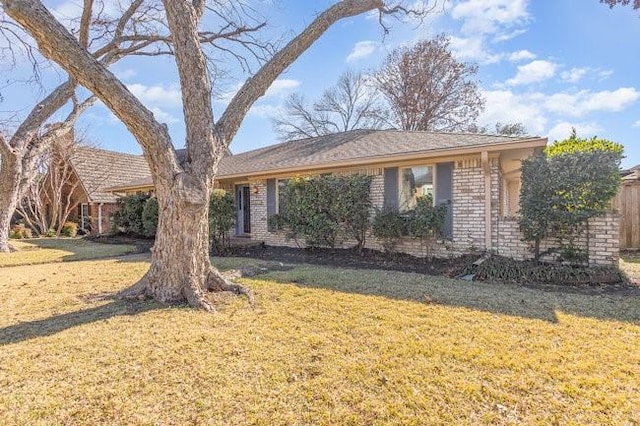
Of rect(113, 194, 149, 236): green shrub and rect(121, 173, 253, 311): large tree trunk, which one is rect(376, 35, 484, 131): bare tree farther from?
rect(121, 173, 253, 311): large tree trunk

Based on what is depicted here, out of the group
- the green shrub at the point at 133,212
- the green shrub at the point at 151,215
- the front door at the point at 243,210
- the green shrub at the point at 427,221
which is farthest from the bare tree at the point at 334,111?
the green shrub at the point at 427,221

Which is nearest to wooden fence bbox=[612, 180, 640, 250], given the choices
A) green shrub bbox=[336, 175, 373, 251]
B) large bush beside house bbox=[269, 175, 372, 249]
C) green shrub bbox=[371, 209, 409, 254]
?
green shrub bbox=[371, 209, 409, 254]

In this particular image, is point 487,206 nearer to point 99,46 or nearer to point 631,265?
point 631,265

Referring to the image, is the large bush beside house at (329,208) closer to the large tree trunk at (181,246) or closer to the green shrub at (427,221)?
the green shrub at (427,221)

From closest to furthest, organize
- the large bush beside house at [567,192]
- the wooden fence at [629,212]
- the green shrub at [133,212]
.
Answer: the large bush beside house at [567,192]
the wooden fence at [629,212]
the green shrub at [133,212]

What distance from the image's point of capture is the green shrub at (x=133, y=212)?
15252mm

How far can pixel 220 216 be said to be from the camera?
35.3 ft

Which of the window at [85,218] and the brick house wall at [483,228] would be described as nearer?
the brick house wall at [483,228]

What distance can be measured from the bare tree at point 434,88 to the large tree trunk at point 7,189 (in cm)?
2005

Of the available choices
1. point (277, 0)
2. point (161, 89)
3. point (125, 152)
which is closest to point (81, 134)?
point (125, 152)

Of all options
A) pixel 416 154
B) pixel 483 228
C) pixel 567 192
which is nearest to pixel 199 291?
pixel 416 154

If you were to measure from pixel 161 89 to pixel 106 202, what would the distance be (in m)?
11.2

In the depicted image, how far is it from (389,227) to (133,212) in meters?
11.9

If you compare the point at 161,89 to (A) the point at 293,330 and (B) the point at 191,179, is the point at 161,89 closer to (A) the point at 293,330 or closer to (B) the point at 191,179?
(B) the point at 191,179
